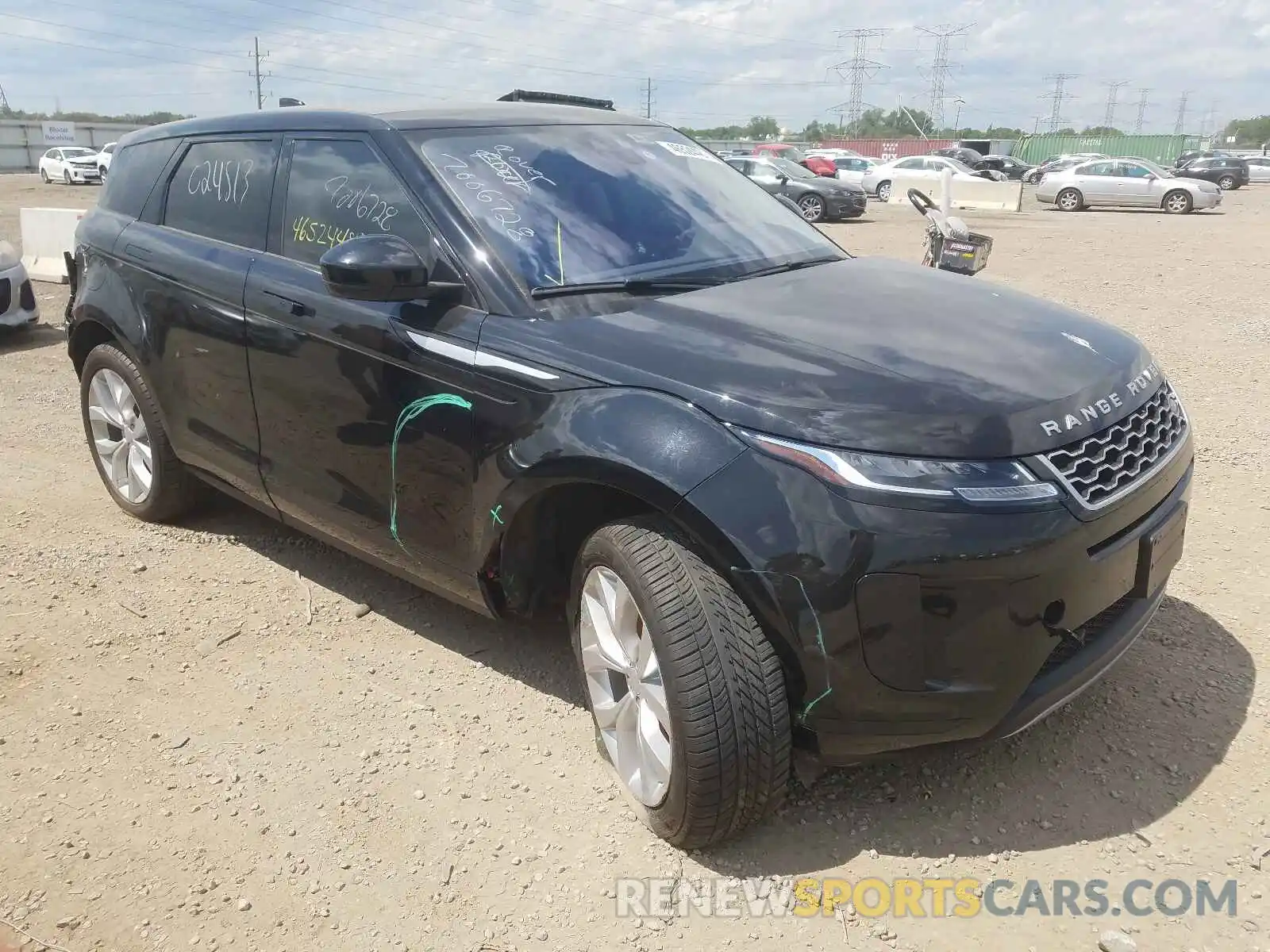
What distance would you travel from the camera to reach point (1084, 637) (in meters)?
2.59

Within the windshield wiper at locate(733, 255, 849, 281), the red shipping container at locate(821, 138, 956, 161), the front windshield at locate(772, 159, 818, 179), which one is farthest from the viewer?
the red shipping container at locate(821, 138, 956, 161)

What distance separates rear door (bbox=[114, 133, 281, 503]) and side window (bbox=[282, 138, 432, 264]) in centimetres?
18

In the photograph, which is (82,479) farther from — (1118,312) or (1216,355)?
(1118,312)

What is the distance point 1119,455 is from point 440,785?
2017 millimetres

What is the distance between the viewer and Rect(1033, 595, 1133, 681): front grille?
2.50 metres

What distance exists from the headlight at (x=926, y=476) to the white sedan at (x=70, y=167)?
39761 mm

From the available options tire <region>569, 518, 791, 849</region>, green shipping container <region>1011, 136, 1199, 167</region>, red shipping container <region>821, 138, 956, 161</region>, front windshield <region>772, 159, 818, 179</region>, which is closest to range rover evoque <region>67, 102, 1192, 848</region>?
tire <region>569, 518, 791, 849</region>

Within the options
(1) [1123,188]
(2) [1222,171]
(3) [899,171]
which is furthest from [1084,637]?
(2) [1222,171]

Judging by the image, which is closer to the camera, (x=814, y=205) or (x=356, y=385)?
(x=356, y=385)

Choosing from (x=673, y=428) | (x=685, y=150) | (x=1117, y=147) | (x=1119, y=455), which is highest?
(x=685, y=150)

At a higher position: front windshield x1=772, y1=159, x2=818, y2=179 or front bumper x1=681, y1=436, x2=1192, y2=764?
front bumper x1=681, y1=436, x2=1192, y2=764

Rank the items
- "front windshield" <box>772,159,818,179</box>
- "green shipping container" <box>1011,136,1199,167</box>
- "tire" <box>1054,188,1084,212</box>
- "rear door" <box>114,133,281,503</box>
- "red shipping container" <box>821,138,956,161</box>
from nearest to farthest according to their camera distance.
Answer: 1. "rear door" <box>114,133,281,503</box>
2. "front windshield" <box>772,159,818,179</box>
3. "tire" <box>1054,188,1084,212</box>
4. "green shipping container" <box>1011,136,1199,167</box>
5. "red shipping container" <box>821,138,956,161</box>

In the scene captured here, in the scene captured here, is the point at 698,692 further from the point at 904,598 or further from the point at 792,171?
the point at 792,171

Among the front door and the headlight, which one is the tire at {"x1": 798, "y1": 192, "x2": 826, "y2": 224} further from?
the headlight
